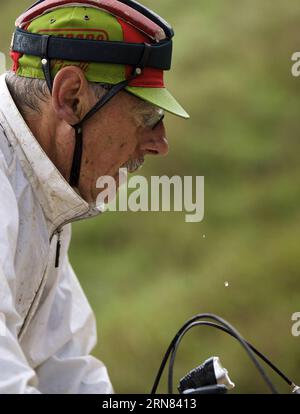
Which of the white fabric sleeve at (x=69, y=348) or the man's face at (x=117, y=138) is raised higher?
the man's face at (x=117, y=138)

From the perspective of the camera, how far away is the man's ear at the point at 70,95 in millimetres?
2711

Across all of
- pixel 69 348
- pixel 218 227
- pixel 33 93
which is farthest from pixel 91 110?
pixel 218 227

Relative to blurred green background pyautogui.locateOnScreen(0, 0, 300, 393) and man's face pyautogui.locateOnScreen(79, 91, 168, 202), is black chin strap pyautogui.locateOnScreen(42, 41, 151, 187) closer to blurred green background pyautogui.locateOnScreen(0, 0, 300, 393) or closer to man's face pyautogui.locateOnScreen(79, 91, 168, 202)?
man's face pyautogui.locateOnScreen(79, 91, 168, 202)

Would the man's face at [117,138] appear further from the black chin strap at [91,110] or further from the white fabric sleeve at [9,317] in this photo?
the white fabric sleeve at [9,317]

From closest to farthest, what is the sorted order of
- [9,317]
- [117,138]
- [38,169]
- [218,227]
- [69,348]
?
[9,317], [38,169], [117,138], [69,348], [218,227]

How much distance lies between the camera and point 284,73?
7.89m

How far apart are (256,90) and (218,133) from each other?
54 centimetres

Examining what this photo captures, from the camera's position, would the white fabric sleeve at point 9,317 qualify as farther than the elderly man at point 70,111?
No

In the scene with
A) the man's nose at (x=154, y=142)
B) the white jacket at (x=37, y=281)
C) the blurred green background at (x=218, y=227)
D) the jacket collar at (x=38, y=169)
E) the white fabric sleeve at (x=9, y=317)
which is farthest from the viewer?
the blurred green background at (x=218, y=227)

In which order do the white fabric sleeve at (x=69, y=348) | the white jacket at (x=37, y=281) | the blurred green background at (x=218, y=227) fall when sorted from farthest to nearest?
the blurred green background at (x=218, y=227), the white fabric sleeve at (x=69, y=348), the white jacket at (x=37, y=281)

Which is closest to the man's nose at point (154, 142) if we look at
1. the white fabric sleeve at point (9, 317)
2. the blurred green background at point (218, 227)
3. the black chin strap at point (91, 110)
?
the black chin strap at point (91, 110)

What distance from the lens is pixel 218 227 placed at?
707 centimetres

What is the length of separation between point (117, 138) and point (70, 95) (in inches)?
7.4

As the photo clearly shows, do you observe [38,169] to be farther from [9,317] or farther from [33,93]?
[9,317]
